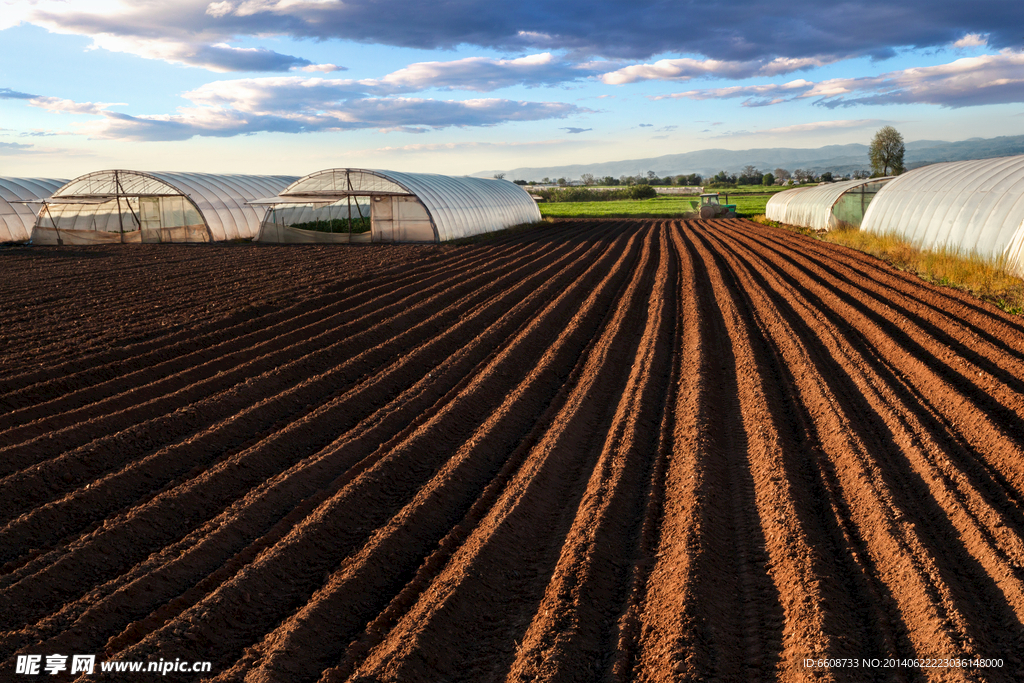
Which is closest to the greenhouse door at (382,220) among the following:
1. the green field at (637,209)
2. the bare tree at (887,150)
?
the green field at (637,209)

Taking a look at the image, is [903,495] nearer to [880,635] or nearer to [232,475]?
[880,635]

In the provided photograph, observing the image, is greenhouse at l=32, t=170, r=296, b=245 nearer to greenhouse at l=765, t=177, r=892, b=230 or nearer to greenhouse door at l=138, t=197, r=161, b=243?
greenhouse door at l=138, t=197, r=161, b=243

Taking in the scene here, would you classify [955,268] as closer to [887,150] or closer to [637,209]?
[637,209]

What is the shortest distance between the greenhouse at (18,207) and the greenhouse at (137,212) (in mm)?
1013

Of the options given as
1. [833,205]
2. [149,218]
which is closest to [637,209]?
[833,205]

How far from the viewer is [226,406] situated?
7.66 m

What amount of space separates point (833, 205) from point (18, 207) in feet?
108

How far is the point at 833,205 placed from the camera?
2731 cm

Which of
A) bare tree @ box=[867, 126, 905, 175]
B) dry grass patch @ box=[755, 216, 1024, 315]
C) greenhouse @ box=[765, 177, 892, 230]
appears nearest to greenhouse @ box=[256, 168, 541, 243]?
greenhouse @ box=[765, 177, 892, 230]

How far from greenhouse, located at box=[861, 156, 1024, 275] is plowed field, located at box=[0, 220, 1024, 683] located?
161 inches

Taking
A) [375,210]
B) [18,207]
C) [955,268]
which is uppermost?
[18,207]

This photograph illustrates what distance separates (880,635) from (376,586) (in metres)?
2.95

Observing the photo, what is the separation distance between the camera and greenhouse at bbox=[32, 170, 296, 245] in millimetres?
27578

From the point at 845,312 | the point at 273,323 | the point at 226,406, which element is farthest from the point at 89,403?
the point at 845,312
